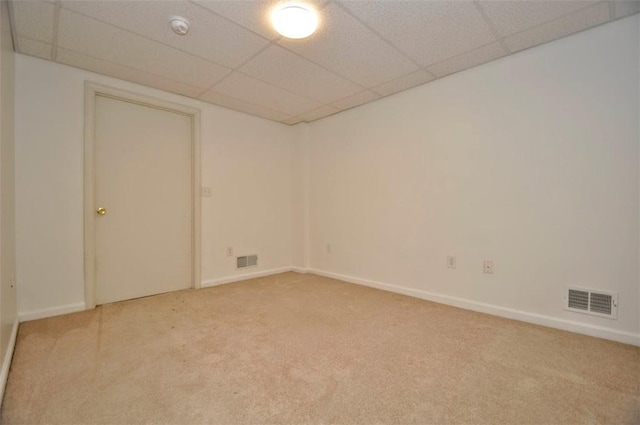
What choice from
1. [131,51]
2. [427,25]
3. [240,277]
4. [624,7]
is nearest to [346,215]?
[240,277]

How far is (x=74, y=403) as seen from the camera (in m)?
1.39

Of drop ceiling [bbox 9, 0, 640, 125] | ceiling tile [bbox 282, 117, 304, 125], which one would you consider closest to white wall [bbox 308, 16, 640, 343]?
drop ceiling [bbox 9, 0, 640, 125]

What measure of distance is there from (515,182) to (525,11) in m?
1.20

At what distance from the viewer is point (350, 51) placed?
2342 millimetres

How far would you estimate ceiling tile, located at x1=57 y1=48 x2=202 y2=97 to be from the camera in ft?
8.01

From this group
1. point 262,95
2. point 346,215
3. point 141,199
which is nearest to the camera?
point 141,199

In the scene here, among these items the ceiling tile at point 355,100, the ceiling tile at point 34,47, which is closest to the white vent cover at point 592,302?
the ceiling tile at point 355,100

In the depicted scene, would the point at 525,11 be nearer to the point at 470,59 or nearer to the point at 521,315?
the point at 470,59

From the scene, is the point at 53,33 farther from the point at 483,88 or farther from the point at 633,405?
the point at 633,405

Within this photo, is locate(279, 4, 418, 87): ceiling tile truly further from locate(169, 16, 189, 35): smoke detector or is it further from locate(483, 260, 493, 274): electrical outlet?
locate(483, 260, 493, 274): electrical outlet

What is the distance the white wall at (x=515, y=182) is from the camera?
2014 millimetres

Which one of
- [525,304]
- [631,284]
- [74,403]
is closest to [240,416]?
[74,403]

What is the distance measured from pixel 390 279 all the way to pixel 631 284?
186 centimetres

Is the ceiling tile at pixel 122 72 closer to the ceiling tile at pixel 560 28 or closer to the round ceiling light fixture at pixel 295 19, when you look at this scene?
the round ceiling light fixture at pixel 295 19
